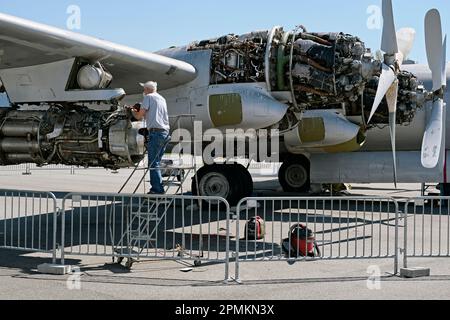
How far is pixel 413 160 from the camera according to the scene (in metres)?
15.4

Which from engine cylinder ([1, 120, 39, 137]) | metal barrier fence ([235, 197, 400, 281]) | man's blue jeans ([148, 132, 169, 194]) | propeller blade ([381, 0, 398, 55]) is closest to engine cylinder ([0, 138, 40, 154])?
engine cylinder ([1, 120, 39, 137])

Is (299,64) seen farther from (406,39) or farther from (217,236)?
(217,236)

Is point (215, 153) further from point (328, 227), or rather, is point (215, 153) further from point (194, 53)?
point (328, 227)

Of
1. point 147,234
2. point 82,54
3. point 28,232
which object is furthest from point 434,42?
point 28,232

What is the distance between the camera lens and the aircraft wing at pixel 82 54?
9312 mm

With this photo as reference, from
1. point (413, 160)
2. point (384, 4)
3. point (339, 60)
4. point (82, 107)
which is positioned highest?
point (384, 4)

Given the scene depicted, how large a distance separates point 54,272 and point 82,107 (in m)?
3.86

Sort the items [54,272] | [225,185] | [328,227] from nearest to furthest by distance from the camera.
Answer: [54,272]
[328,227]
[225,185]

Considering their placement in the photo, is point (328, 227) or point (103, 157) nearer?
point (103, 157)

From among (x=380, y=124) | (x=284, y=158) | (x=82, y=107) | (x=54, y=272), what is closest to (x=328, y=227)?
(x=380, y=124)

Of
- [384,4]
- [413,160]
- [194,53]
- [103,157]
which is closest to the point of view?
[103,157]

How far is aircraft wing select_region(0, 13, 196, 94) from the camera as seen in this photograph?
931 centimetres

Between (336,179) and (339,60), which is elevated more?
(339,60)

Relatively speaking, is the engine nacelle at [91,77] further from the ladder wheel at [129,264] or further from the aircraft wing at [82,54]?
the ladder wheel at [129,264]
